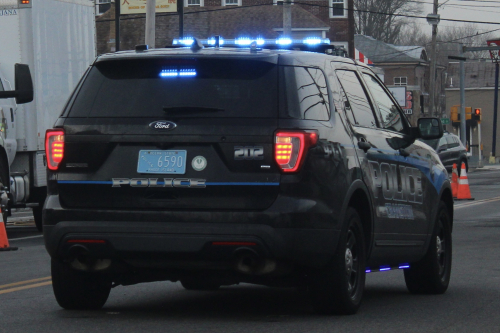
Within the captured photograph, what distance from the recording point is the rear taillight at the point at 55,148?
698 cm

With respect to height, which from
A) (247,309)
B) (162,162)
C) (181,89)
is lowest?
(247,309)

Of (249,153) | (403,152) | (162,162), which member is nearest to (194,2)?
(403,152)

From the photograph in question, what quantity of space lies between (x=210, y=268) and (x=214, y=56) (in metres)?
1.37

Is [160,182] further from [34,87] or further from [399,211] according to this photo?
[34,87]

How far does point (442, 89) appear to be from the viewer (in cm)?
9662

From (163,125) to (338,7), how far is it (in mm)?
54495

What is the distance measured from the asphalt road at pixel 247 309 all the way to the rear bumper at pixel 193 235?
48 centimetres

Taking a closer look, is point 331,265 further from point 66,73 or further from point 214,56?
point 66,73

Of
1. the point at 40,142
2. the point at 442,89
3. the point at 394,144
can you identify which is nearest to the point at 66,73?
the point at 40,142

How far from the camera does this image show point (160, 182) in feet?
21.8

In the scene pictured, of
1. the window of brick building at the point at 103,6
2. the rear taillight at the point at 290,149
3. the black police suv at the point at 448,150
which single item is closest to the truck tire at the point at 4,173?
the rear taillight at the point at 290,149

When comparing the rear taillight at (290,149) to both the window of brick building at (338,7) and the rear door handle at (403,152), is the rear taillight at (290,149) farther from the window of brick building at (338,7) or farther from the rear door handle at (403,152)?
the window of brick building at (338,7)

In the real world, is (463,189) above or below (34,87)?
below

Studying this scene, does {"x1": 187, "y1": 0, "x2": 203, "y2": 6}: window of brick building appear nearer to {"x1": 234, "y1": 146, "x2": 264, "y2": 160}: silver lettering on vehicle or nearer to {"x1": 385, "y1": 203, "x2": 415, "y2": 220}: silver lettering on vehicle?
{"x1": 385, "y1": 203, "x2": 415, "y2": 220}: silver lettering on vehicle
